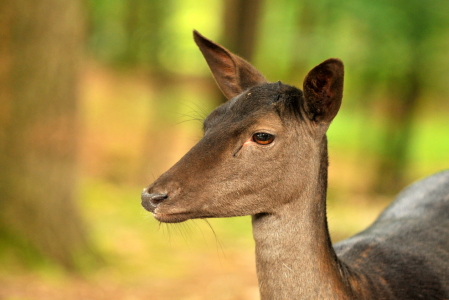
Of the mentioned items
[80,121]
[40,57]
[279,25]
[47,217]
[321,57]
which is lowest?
[47,217]

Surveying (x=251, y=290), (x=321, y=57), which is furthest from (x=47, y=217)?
(x=321, y=57)

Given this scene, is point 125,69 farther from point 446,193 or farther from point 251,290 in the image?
point 446,193

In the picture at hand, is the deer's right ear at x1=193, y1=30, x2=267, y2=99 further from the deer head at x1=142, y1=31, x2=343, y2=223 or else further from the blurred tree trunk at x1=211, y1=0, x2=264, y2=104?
the blurred tree trunk at x1=211, y1=0, x2=264, y2=104

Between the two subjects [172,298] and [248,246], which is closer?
[172,298]

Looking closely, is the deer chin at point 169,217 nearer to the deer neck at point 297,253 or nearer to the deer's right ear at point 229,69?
the deer neck at point 297,253

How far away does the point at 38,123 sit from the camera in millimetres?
6453

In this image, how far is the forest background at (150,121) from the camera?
640 cm

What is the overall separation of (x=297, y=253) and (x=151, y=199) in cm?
94

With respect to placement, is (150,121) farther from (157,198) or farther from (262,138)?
(157,198)

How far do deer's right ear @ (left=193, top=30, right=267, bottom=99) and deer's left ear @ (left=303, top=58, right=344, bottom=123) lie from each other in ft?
2.25

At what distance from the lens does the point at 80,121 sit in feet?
22.4

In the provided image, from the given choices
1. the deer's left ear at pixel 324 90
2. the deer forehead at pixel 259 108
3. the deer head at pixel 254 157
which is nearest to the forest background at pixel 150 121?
the deer head at pixel 254 157

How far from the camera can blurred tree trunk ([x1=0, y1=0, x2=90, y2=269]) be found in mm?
6328

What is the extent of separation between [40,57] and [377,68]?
9116 mm
